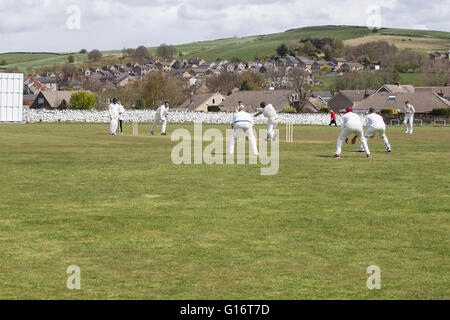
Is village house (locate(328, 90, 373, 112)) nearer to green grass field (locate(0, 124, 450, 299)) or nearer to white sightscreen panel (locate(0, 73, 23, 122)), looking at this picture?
white sightscreen panel (locate(0, 73, 23, 122))

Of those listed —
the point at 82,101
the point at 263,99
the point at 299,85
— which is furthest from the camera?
the point at 263,99

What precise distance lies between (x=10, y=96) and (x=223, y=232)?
5190 centimetres

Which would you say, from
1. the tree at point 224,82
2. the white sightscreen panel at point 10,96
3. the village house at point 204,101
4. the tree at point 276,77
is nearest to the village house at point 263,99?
the village house at point 204,101

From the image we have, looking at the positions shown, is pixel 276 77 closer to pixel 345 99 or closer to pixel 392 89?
pixel 345 99

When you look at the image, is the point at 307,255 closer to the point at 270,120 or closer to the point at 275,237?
the point at 275,237

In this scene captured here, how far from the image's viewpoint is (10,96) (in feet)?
196

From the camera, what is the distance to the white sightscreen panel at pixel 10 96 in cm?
5881

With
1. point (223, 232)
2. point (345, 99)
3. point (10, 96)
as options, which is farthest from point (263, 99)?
point (223, 232)

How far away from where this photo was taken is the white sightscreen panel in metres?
58.8

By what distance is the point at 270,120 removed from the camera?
3325 cm

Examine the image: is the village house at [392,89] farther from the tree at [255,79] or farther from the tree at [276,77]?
the tree at [255,79]

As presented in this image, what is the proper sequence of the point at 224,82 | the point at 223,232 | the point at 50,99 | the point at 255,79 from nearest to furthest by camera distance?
the point at 223,232, the point at 50,99, the point at 255,79, the point at 224,82
